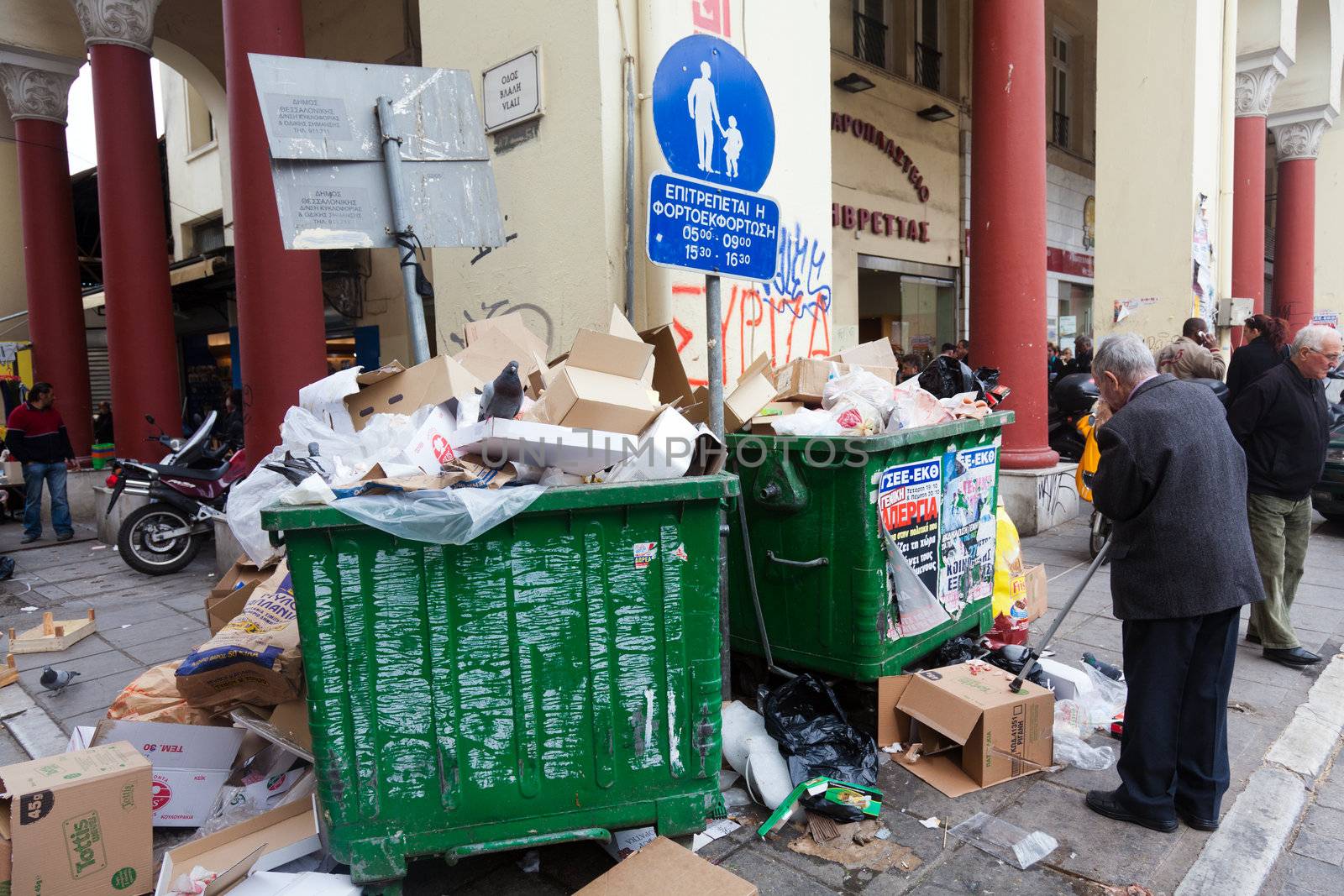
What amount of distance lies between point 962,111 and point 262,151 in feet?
38.0

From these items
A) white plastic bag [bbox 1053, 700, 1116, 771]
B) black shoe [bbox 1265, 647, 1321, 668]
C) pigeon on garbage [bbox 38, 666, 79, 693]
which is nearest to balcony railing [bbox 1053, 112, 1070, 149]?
black shoe [bbox 1265, 647, 1321, 668]

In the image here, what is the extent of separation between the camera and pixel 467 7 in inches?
207

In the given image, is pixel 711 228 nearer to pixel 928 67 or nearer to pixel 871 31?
pixel 871 31

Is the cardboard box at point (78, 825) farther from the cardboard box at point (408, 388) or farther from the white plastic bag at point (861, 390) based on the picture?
the white plastic bag at point (861, 390)

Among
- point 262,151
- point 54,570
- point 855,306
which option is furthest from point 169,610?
point 855,306

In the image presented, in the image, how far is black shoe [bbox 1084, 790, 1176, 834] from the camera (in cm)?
295

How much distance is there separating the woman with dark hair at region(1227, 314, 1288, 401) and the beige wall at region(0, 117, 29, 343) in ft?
53.7

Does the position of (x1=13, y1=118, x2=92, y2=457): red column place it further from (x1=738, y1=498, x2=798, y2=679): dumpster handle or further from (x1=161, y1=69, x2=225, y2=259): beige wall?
(x1=738, y1=498, x2=798, y2=679): dumpster handle

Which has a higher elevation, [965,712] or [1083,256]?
[1083,256]

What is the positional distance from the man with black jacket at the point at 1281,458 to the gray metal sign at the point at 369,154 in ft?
13.4

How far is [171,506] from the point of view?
7156 millimetres

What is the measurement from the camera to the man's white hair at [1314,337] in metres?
4.24

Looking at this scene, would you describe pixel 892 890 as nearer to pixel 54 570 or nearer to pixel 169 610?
pixel 169 610

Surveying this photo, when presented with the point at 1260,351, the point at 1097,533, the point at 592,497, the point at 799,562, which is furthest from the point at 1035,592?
the point at 592,497
